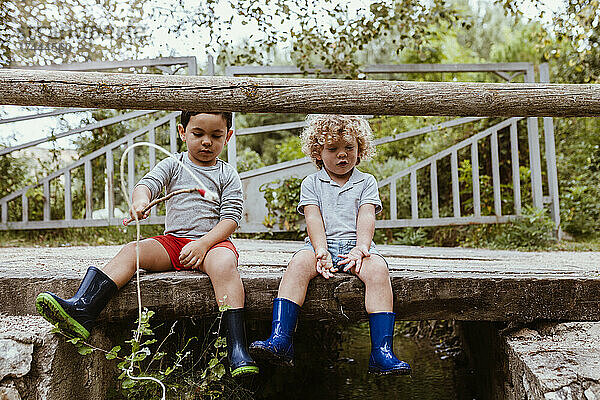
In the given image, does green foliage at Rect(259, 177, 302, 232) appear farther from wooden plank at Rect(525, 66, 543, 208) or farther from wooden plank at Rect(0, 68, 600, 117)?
wooden plank at Rect(0, 68, 600, 117)

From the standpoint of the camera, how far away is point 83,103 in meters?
2.01

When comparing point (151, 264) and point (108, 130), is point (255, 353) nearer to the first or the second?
point (151, 264)

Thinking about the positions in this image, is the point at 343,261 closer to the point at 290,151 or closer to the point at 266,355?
the point at 266,355

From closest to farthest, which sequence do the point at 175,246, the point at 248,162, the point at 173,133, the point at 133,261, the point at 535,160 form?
the point at 133,261 < the point at 175,246 < the point at 173,133 < the point at 535,160 < the point at 248,162

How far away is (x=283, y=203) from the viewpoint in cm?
549

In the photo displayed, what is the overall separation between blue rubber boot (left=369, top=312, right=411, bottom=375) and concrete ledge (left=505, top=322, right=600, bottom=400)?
413 mm

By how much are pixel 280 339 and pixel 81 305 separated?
27.4 inches

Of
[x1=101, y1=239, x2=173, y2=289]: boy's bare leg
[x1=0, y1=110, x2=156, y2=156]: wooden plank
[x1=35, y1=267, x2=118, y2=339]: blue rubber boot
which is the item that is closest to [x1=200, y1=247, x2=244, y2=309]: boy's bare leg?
[x1=101, y1=239, x2=173, y2=289]: boy's bare leg

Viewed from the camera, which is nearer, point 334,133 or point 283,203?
point 334,133

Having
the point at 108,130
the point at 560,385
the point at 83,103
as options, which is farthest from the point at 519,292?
the point at 108,130

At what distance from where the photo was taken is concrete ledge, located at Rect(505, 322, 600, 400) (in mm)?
1670

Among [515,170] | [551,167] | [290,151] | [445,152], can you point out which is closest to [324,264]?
[445,152]

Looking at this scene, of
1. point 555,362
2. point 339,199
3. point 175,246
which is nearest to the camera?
point 555,362

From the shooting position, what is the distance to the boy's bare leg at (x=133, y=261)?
6.69 feet
